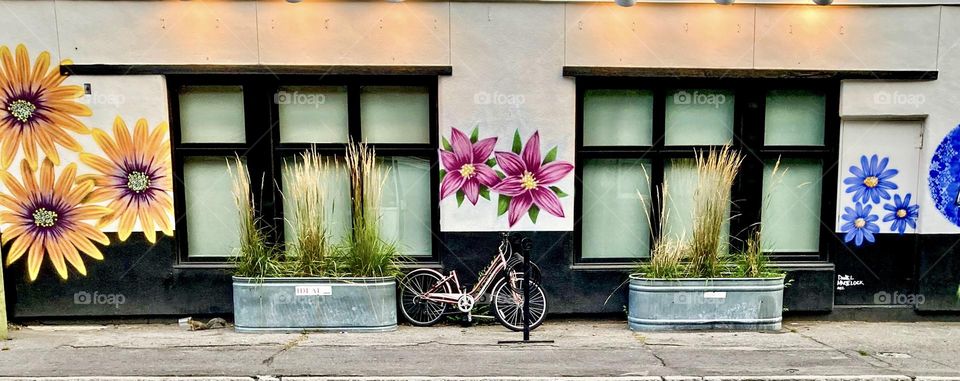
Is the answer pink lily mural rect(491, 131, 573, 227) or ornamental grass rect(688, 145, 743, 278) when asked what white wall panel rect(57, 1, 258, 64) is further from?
ornamental grass rect(688, 145, 743, 278)

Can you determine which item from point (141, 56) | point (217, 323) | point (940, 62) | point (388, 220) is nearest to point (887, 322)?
point (940, 62)

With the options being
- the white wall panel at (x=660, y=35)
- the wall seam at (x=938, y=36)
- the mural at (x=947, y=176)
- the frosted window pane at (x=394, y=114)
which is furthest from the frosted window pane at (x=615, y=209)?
the wall seam at (x=938, y=36)

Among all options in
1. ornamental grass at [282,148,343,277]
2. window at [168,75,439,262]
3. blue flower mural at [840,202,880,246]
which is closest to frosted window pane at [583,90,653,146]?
window at [168,75,439,262]

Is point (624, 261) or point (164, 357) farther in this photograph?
point (624, 261)

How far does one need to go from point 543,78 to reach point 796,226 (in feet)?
12.6

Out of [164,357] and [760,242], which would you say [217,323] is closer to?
[164,357]

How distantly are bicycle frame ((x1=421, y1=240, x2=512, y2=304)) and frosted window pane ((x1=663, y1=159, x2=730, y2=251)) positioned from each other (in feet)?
7.07

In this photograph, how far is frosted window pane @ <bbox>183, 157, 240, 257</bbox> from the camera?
7.44 metres

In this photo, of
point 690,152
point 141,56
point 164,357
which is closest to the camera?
point 164,357

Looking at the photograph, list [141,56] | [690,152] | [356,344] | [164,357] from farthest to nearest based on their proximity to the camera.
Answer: [690,152] → [141,56] → [356,344] → [164,357]

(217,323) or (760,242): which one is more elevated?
(760,242)

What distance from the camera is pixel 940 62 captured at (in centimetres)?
731

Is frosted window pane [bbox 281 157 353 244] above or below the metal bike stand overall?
above

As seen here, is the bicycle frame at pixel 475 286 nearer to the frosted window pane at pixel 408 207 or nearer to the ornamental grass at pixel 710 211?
the frosted window pane at pixel 408 207
